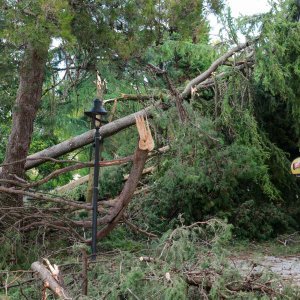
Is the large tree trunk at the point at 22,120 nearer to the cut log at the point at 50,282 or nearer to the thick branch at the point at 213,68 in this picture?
the thick branch at the point at 213,68

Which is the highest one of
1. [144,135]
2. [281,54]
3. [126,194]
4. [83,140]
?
[281,54]

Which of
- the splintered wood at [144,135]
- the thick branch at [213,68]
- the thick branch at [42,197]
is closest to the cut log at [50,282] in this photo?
the splintered wood at [144,135]

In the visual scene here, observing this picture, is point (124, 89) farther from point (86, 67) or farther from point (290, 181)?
point (290, 181)

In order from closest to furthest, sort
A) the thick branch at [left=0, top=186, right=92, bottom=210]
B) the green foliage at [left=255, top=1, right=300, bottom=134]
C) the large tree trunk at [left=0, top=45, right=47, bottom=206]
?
the thick branch at [left=0, top=186, right=92, bottom=210], the large tree trunk at [left=0, top=45, right=47, bottom=206], the green foliage at [left=255, top=1, right=300, bottom=134]

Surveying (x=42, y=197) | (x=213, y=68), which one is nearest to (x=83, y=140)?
(x=213, y=68)

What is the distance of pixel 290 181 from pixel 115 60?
4.55 m

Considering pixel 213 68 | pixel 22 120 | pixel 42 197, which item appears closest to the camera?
pixel 42 197

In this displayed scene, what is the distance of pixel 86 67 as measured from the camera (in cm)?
808

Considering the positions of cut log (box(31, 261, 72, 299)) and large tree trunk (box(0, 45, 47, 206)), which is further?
large tree trunk (box(0, 45, 47, 206))

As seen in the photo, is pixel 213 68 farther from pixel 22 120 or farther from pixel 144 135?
pixel 144 135

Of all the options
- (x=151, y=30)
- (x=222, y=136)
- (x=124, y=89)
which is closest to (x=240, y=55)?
(x=222, y=136)

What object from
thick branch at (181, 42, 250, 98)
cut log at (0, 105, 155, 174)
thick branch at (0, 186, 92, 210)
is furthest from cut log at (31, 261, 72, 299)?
thick branch at (181, 42, 250, 98)

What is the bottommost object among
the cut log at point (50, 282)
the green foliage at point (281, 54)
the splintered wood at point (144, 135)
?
the cut log at point (50, 282)

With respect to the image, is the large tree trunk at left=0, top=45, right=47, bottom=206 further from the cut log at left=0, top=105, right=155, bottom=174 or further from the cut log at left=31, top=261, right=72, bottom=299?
the cut log at left=31, top=261, right=72, bottom=299
